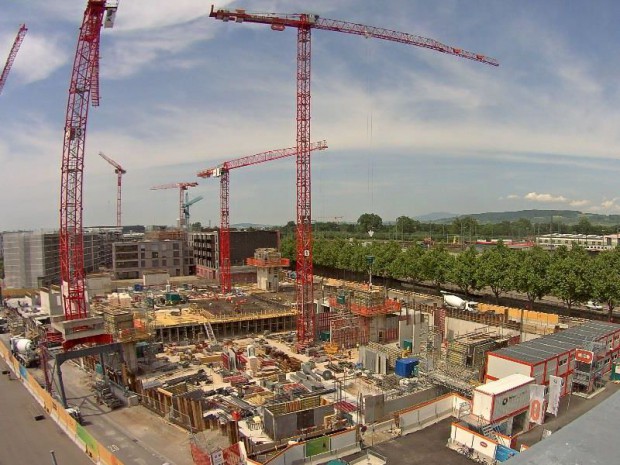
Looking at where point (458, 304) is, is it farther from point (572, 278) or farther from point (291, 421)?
point (291, 421)

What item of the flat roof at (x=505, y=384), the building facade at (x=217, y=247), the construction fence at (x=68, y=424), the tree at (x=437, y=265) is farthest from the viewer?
the building facade at (x=217, y=247)

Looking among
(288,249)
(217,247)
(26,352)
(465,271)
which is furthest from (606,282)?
(288,249)

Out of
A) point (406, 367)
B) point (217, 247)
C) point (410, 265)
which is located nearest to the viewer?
point (406, 367)

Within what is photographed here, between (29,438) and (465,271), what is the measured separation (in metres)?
41.8

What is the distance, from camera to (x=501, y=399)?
66.1ft

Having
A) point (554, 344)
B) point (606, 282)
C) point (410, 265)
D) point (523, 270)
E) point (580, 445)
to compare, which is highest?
point (580, 445)

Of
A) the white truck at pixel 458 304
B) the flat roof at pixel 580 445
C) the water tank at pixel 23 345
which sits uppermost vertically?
the flat roof at pixel 580 445

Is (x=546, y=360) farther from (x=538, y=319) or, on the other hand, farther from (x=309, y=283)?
(x=309, y=283)

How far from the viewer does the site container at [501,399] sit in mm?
19875

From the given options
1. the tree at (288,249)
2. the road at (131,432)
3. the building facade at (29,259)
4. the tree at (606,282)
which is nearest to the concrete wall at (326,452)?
the road at (131,432)

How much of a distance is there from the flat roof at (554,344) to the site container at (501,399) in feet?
7.11

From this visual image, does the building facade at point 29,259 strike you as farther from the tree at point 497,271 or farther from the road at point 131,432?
the tree at point 497,271

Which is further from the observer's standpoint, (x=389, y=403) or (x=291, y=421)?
(x=389, y=403)

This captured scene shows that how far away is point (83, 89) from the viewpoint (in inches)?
1315
